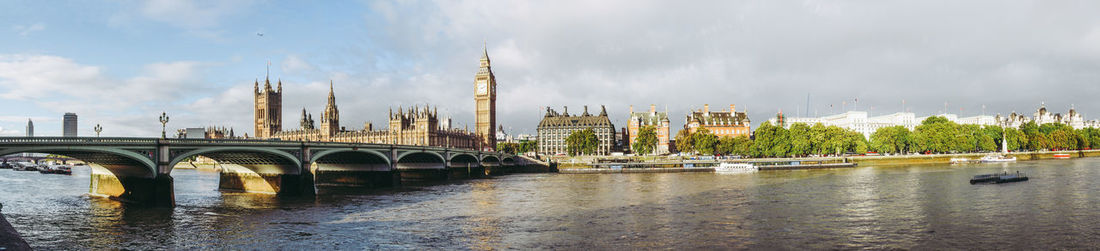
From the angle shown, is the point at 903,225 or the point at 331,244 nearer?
the point at 331,244

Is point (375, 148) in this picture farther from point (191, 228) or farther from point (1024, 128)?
point (1024, 128)

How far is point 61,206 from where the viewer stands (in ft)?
140

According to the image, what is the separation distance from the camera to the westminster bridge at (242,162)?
1452 inches

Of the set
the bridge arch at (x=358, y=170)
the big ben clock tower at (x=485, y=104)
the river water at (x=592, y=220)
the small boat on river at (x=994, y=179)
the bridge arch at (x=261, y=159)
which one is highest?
the big ben clock tower at (x=485, y=104)

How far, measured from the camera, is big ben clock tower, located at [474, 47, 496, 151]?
17825 cm

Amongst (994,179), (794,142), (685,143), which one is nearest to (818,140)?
(794,142)

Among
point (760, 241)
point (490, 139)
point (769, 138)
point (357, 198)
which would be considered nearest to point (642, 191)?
point (357, 198)

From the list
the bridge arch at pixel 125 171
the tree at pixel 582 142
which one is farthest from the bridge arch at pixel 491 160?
the bridge arch at pixel 125 171

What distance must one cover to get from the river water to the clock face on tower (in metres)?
→ 129

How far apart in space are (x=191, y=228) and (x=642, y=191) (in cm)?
3592

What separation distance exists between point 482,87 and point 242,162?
126 meters

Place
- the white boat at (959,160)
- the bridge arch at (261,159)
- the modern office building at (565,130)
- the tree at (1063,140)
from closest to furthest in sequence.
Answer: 1. the bridge arch at (261,159)
2. the white boat at (959,160)
3. the tree at (1063,140)
4. the modern office building at (565,130)

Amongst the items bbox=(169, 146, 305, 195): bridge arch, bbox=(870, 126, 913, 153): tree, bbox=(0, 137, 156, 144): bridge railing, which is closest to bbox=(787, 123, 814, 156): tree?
bbox=(870, 126, 913, 153): tree

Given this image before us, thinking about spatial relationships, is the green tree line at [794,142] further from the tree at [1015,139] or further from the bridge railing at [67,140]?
the bridge railing at [67,140]
